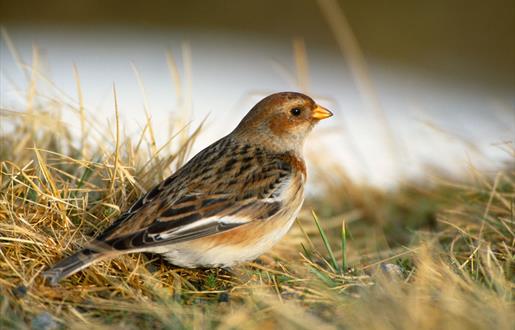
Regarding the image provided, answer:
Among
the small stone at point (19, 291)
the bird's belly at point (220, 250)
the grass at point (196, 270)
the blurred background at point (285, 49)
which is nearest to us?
the grass at point (196, 270)

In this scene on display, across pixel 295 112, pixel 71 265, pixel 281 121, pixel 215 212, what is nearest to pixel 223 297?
pixel 215 212

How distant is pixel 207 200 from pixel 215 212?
91 millimetres

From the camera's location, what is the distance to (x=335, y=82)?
488 inches

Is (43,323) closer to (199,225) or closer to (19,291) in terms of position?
(19,291)

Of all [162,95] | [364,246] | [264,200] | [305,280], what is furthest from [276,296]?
[162,95]

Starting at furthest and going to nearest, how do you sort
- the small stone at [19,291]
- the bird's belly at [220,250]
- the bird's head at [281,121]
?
the bird's head at [281,121] → the bird's belly at [220,250] → the small stone at [19,291]

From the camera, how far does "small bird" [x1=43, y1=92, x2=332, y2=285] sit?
161 inches

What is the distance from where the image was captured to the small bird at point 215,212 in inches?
161

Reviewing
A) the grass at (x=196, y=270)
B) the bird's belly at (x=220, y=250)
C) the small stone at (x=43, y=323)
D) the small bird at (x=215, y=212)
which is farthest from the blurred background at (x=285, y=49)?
the small stone at (x=43, y=323)

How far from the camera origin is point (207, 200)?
4418 millimetres

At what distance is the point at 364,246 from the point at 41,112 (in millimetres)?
2452

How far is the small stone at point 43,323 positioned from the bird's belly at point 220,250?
0.72 metres

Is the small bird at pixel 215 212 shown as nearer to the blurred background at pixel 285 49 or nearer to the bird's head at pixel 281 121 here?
the bird's head at pixel 281 121

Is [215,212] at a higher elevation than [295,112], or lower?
lower
